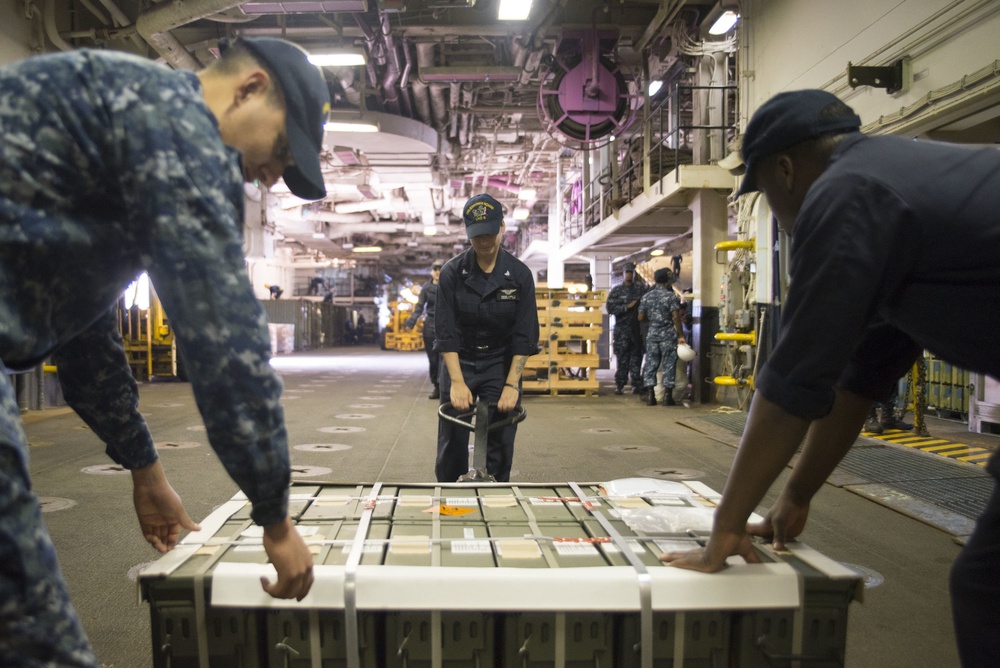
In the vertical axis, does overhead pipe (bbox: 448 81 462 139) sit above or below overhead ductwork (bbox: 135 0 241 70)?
above

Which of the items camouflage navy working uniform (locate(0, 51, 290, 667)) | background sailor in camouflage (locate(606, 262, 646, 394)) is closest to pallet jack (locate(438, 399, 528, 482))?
camouflage navy working uniform (locate(0, 51, 290, 667))

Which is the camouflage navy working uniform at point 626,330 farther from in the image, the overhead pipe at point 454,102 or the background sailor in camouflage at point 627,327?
the overhead pipe at point 454,102

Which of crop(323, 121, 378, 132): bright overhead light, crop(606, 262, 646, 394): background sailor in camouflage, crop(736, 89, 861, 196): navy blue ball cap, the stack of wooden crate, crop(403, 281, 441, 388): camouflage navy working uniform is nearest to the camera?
crop(736, 89, 861, 196): navy blue ball cap

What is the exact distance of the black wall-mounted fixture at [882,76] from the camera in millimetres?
6289

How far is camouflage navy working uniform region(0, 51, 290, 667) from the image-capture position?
1157mm

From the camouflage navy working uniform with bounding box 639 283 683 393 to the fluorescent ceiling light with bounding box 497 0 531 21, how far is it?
469cm

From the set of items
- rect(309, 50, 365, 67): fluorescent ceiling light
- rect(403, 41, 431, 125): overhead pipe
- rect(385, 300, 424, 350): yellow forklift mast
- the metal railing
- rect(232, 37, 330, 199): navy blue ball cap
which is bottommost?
rect(385, 300, 424, 350): yellow forklift mast

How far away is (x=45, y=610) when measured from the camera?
1.05 m

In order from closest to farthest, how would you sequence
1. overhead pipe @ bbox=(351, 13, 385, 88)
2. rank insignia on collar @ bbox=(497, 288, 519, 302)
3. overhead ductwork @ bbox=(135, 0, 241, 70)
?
rank insignia on collar @ bbox=(497, 288, 519, 302) → overhead ductwork @ bbox=(135, 0, 241, 70) → overhead pipe @ bbox=(351, 13, 385, 88)

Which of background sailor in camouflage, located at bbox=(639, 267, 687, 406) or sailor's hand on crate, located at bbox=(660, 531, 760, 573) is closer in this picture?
sailor's hand on crate, located at bbox=(660, 531, 760, 573)

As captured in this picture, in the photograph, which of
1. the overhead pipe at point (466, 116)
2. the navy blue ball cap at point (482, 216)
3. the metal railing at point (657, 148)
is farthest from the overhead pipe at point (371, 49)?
the navy blue ball cap at point (482, 216)

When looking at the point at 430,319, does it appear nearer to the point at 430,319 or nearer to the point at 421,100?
the point at 430,319

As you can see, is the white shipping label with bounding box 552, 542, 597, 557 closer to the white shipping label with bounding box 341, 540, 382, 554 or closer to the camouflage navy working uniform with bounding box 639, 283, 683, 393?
the white shipping label with bounding box 341, 540, 382, 554

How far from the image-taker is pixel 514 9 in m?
9.53
